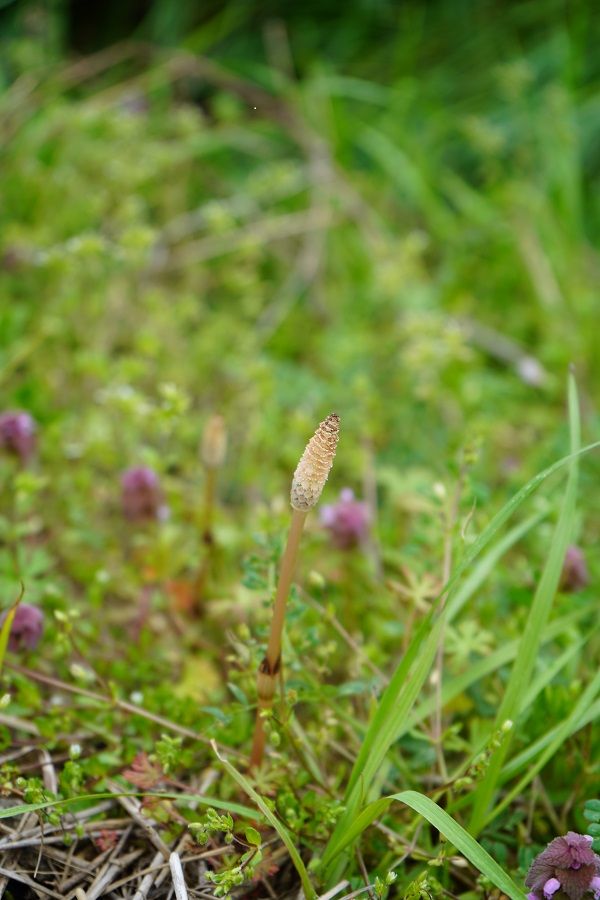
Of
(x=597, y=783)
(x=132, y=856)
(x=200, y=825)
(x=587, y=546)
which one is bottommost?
(x=587, y=546)

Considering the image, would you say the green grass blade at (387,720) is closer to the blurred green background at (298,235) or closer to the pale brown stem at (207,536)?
the blurred green background at (298,235)

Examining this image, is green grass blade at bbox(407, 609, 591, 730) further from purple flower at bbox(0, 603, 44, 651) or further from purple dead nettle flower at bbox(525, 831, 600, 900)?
purple flower at bbox(0, 603, 44, 651)

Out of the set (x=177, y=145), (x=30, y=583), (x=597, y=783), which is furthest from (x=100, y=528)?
(x=177, y=145)

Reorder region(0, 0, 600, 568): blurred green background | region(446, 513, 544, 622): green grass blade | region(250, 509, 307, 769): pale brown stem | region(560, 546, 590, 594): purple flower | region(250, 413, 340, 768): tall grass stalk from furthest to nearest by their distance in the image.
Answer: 1. region(0, 0, 600, 568): blurred green background
2. region(560, 546, 590, 594): purple flower
3. region(446, 513, 544, 622): green grass blade
4. region(250, 509, 307, 769): pale brown stem
5. region(250, 413, 340, 768): tall grass stalk

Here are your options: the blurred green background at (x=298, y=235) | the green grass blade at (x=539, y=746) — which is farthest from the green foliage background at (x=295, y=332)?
the green grass blade at (x=539, y=746)

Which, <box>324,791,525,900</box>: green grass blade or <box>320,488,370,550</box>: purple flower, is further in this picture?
<box>320,488,370,550</box>: purple flower

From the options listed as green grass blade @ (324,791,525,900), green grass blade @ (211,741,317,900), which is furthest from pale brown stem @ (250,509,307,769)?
green grass blade @ (324,791,525,900)

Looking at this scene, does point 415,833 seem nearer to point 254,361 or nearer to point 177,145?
point 254,361

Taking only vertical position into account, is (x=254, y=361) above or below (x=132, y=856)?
below
